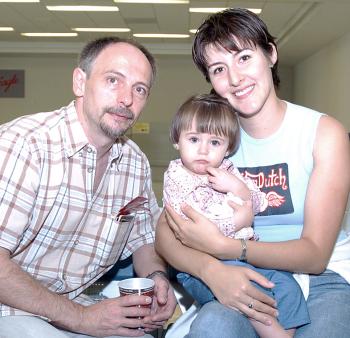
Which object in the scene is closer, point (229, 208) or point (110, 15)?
point (229, 208)

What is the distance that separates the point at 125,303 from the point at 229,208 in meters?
0.51

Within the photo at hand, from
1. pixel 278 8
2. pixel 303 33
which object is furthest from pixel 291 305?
pixel 303 33

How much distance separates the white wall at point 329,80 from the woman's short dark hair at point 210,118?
866cm

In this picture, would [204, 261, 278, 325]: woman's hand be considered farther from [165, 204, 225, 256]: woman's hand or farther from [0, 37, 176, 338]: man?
[0, 37, 176, 338]: man

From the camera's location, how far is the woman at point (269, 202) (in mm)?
1549

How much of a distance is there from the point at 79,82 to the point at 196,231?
852mm

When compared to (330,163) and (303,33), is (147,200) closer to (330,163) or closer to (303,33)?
(330,163)

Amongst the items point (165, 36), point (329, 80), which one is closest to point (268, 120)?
point (329, 80)

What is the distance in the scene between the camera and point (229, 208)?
5.61 feet

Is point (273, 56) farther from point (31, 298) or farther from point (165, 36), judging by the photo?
point (165, 36)

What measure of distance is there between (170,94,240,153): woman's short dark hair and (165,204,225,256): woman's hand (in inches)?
12.2

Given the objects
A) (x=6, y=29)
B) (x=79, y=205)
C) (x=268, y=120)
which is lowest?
(x=79, y=205)

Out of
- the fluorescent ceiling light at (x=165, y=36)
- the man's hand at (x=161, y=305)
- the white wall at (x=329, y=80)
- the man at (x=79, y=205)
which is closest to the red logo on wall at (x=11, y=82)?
the fluorescent ceiling light at (x=165, y=36)

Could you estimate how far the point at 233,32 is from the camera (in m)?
1.76
